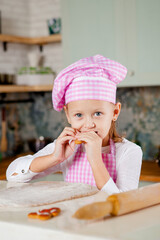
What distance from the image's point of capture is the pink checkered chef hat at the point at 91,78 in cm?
150

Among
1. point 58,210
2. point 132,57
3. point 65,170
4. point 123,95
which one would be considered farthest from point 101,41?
point 58,210

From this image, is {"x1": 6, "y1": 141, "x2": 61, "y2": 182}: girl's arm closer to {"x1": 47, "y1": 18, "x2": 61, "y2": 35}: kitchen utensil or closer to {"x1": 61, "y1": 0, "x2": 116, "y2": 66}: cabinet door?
{"x1": 61, "y1": 0, "x2": 116, "y2": 66}: cabinet door

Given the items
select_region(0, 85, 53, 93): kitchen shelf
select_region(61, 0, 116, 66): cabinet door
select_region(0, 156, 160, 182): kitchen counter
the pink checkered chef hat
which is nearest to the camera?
the pink checkered chef hat

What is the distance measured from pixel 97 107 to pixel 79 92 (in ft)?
0.31

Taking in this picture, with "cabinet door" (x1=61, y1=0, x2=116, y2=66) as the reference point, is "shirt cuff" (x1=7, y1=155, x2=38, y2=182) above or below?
below

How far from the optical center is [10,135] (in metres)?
3.85

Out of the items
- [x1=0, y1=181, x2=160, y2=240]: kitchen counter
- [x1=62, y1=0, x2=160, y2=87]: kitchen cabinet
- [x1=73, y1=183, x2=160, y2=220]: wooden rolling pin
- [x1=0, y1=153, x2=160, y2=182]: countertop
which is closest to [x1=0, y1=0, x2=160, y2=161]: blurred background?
[x1=62, y1=0, x2=160, y2=87]: kitchen cabinet

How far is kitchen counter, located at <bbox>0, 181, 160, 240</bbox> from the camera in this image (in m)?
0.79

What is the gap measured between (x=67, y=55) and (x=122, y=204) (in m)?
2.41

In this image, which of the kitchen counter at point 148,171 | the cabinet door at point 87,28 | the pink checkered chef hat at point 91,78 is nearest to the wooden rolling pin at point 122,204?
the pink checkered chef hat at point 91,78

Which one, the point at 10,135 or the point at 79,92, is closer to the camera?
the point at 79,92

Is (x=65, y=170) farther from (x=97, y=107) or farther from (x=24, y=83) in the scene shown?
(x=24, y=83)

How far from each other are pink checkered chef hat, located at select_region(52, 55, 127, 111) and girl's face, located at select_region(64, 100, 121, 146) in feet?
0.08

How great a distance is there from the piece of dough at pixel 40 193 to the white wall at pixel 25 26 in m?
2.50
